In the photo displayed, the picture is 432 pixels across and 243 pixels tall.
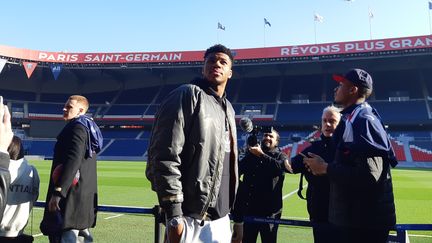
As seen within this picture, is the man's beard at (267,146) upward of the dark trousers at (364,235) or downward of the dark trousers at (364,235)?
upward

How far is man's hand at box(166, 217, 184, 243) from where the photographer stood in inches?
84.7

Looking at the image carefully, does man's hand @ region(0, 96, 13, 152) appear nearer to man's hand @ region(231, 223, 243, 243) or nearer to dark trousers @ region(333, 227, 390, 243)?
dark trousers @ region(333, 227, 390, 243)

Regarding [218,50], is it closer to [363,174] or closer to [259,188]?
[363,174]

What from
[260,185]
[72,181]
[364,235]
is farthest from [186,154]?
[260,185]

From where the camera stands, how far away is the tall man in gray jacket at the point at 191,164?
216 cm

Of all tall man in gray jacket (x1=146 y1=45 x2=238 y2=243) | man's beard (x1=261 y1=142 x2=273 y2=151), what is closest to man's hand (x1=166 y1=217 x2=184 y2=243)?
tall man in gray jacket (x1=146 y1=45 x2=238 y2=243)

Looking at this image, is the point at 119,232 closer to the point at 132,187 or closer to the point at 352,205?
the point at 352,205

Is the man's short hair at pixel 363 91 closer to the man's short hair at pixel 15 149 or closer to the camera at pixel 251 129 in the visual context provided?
the camera at pixel 251 129

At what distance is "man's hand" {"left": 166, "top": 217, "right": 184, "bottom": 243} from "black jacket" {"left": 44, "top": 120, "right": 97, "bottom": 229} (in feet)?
5.40

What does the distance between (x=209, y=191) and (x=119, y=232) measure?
4.72 m

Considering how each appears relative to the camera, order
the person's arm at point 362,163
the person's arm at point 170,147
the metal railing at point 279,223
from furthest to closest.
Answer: the metal railing at point 279,223 < the person's arm at point 362,163 < the person's arm at point 170,147

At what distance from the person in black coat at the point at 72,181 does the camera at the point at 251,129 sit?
5.15 feet

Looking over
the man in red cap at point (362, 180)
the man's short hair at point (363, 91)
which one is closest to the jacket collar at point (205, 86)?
the man in red cap at point (362, 180)

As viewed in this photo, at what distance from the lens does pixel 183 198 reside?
7.41ft
